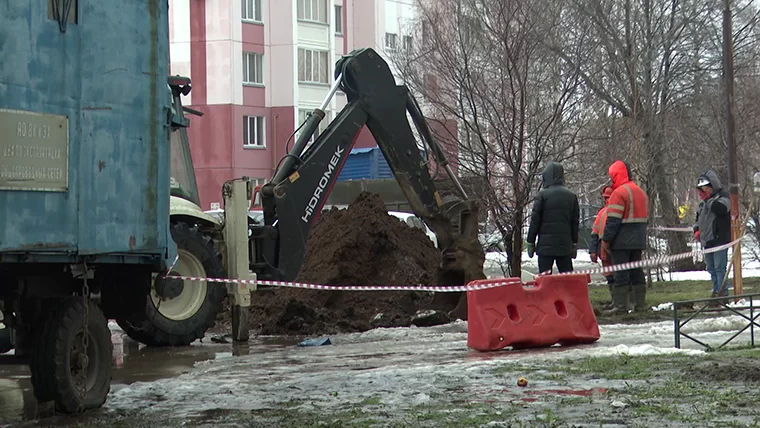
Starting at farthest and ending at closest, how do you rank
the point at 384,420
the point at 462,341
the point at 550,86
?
the point at 550,86 → the point at 462,341 → the point at 384,420

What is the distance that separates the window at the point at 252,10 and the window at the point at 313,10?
6.51ft

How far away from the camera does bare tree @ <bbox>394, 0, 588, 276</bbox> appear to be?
706 inches

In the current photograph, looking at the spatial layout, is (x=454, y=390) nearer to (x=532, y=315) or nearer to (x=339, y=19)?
(x=532, y=315)

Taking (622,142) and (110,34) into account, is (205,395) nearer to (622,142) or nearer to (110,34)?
(110,34)

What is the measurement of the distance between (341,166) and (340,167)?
0.02 metres

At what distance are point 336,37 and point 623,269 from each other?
39.5 m

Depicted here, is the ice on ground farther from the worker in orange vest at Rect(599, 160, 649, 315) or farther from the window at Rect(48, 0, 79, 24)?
the window at Rect(48, 0, 79, 24)

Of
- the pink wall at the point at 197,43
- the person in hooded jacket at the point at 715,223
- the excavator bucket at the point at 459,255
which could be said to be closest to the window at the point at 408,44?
the person in hooded jacket at the point at 715,223

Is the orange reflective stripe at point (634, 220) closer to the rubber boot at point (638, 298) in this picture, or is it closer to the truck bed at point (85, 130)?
the rubber boot at point (638, 298)

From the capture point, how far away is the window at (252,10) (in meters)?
50.1

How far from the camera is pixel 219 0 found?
4906 centimetres

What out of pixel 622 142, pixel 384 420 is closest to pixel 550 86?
pixel 622 142

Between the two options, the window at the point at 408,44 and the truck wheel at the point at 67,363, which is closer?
the truck wheel at the point at 67,363

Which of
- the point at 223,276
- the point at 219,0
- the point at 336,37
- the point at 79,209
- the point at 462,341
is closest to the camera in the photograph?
the point at 79,209
